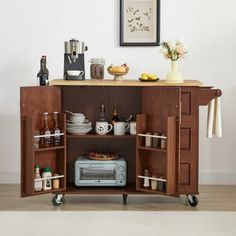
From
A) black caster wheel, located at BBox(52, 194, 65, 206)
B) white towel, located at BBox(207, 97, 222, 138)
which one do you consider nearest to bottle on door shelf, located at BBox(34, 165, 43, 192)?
black caster wheel, located at BBox(52, 194, 65, 206)

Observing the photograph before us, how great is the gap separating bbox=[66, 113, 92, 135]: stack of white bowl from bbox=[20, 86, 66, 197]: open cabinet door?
127 mm

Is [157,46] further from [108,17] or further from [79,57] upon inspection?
[79,57]

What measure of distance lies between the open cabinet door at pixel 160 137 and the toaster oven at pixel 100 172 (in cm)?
16

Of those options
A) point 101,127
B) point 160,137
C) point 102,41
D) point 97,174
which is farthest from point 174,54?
point 97,174

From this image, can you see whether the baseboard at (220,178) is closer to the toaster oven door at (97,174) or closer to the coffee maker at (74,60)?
the toaster oven door at (97,174)

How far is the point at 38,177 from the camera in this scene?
192 inches

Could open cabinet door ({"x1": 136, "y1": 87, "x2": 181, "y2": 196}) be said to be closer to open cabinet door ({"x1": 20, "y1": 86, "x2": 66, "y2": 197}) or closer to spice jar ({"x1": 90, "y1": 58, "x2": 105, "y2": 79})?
spice jar ({"x1": 90, "y1": 58, "x2": 105, "y2": 79})

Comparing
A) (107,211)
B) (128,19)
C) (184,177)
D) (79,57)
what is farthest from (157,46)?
(107,211)

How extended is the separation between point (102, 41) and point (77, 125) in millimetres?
1048

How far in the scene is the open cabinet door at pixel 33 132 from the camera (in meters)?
4.75

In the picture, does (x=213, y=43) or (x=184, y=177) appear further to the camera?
(x=213, y=43)

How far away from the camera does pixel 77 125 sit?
5043 mm
